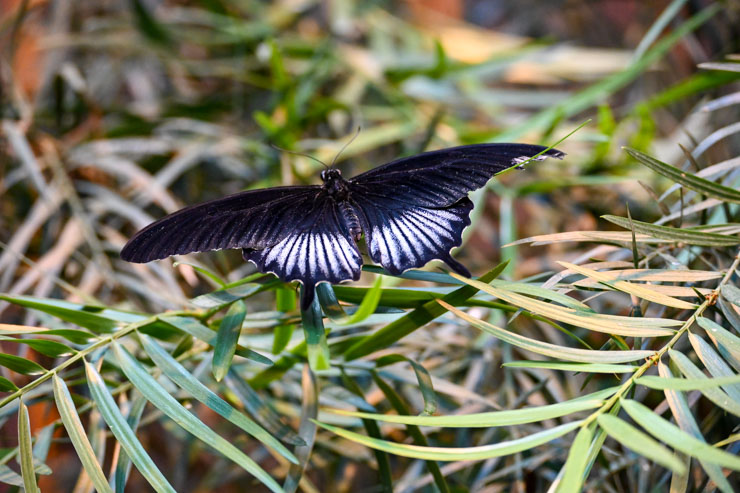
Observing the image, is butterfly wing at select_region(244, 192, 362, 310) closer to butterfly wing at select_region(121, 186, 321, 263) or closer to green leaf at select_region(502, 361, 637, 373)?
butterfly wing at select_region(121, 186, 321, 263)

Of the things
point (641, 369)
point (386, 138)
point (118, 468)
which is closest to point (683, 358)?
point (641, 369)

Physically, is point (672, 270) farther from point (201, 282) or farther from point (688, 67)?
point (688, 67)

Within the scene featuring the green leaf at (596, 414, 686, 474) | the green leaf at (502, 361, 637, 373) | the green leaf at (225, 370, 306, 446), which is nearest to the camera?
the green leaf at (596, 414, 686, 474)

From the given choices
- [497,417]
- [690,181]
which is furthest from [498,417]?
[690,181]

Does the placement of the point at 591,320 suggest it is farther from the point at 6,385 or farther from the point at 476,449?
the point at 6,385

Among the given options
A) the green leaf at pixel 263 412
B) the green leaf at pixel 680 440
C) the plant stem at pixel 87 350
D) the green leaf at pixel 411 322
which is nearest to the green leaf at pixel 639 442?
the green leaf at pixel 680 440

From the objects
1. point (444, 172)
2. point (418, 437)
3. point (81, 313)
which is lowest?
point (418, 437)

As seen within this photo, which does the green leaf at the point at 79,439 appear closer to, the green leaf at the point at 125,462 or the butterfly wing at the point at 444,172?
the green leaf at the point at 125,462

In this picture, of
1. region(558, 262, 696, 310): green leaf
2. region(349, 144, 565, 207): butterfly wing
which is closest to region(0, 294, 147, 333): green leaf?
region(349, 144, 565, 207): butterfly wing
